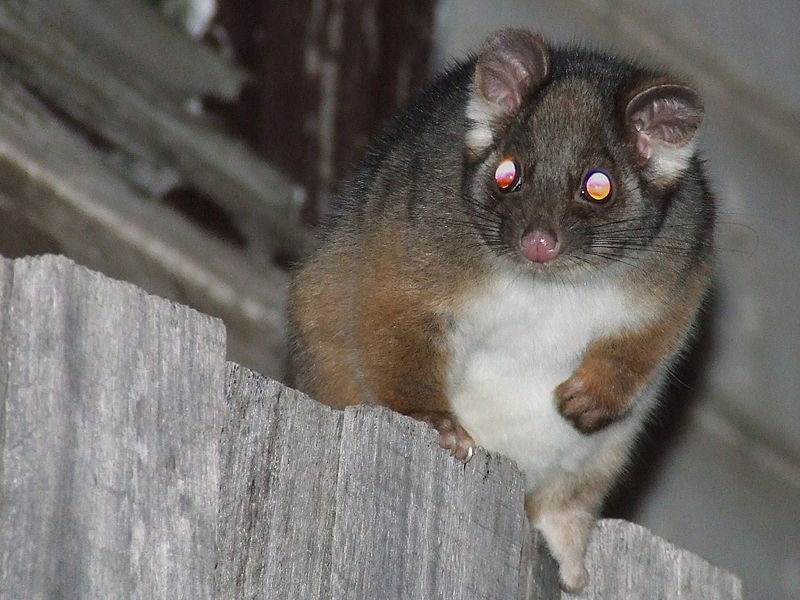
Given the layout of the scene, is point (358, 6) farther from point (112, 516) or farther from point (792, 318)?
point (112, 516)

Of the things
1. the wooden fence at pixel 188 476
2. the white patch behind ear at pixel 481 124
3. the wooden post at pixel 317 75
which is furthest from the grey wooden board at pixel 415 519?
the wooden post at pixel 317 75

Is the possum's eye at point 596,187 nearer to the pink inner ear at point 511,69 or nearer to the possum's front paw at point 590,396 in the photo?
the pink inner ear at point 511,69

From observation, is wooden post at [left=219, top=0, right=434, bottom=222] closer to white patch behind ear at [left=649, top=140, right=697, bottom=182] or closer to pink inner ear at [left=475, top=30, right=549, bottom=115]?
pink inner ear at [left=475, top=30, right=549, bottom=115]

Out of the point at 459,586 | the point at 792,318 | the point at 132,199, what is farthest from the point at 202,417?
the point at 792,318

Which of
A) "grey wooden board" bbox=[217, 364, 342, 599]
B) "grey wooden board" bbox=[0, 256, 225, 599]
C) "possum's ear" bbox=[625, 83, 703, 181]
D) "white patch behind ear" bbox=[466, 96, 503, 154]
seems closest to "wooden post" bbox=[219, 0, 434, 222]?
"white patch behind ear" bbox=[466, 96, 503, 154]

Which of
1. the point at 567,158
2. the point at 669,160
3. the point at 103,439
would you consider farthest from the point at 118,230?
the point at 103,439
